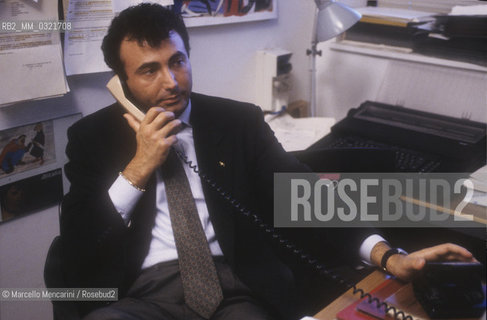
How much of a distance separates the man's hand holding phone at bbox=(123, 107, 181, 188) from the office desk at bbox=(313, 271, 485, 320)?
0.54 meters

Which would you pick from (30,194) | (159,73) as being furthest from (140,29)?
(30,194)

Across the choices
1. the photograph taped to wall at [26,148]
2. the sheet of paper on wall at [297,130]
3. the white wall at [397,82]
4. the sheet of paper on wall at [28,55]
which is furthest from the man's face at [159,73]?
the white wall at [397,82]

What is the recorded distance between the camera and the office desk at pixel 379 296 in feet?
2.63

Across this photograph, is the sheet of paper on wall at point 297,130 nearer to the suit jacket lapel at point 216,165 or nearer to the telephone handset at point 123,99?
the suit jacket lapel at point 216,165

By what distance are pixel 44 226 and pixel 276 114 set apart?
3.45 feet

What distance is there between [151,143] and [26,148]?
0.54m

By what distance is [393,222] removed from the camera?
5.29 ft

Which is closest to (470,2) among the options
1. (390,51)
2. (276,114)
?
(390,51)

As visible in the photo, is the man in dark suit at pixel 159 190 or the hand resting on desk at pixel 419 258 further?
the man in dark suit at pixel 159 190

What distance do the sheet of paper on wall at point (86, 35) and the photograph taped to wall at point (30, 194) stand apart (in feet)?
1.21

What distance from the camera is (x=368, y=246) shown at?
1024 mm

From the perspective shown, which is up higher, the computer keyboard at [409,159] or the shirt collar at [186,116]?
the shirt collar at [186,116]

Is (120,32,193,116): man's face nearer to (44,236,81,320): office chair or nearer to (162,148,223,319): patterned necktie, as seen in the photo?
(162,148,223,319): patterned necktie

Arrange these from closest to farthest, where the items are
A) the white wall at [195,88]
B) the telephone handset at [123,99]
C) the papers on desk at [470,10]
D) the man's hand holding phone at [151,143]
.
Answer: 1. the man's hand holding phone at [151,143]
2. the telephone handset at [123,99]
3. the white wall at [195,88]
4. the papers on desk at [470,10]
